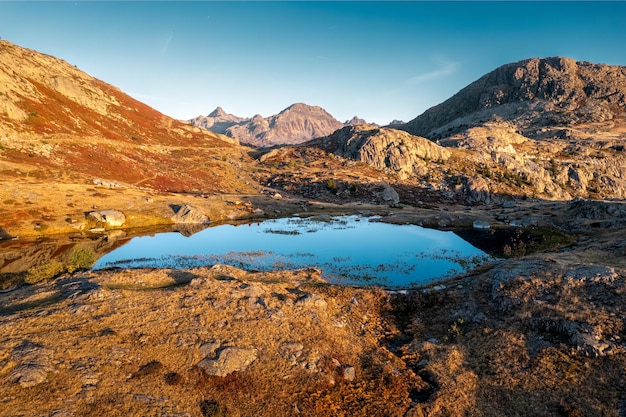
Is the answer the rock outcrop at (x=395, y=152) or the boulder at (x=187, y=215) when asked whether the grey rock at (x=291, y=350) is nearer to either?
the boulder at (x=187, y=215)

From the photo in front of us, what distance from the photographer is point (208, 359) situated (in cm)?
2034

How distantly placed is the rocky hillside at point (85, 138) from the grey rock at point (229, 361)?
3101 inches

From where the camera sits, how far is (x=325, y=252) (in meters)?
51.3

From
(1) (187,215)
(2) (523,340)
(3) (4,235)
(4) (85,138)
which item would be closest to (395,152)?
(1) (187,215)

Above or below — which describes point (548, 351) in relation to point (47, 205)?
below

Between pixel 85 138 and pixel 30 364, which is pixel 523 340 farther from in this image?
pixel 85 138

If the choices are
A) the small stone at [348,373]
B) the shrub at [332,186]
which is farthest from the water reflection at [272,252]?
the shrub at [332,186]

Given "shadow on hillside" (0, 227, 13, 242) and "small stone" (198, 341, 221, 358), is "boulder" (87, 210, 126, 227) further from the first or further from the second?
"small stone" (198, 341, 221, 358)

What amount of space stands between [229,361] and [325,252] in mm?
32009

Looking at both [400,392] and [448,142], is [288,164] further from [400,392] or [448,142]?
[400,392]

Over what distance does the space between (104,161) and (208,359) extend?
9814 cm

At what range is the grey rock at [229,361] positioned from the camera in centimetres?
1961

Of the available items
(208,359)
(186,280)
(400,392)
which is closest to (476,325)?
(400,392)

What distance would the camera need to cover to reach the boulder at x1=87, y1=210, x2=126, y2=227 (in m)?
62.6
